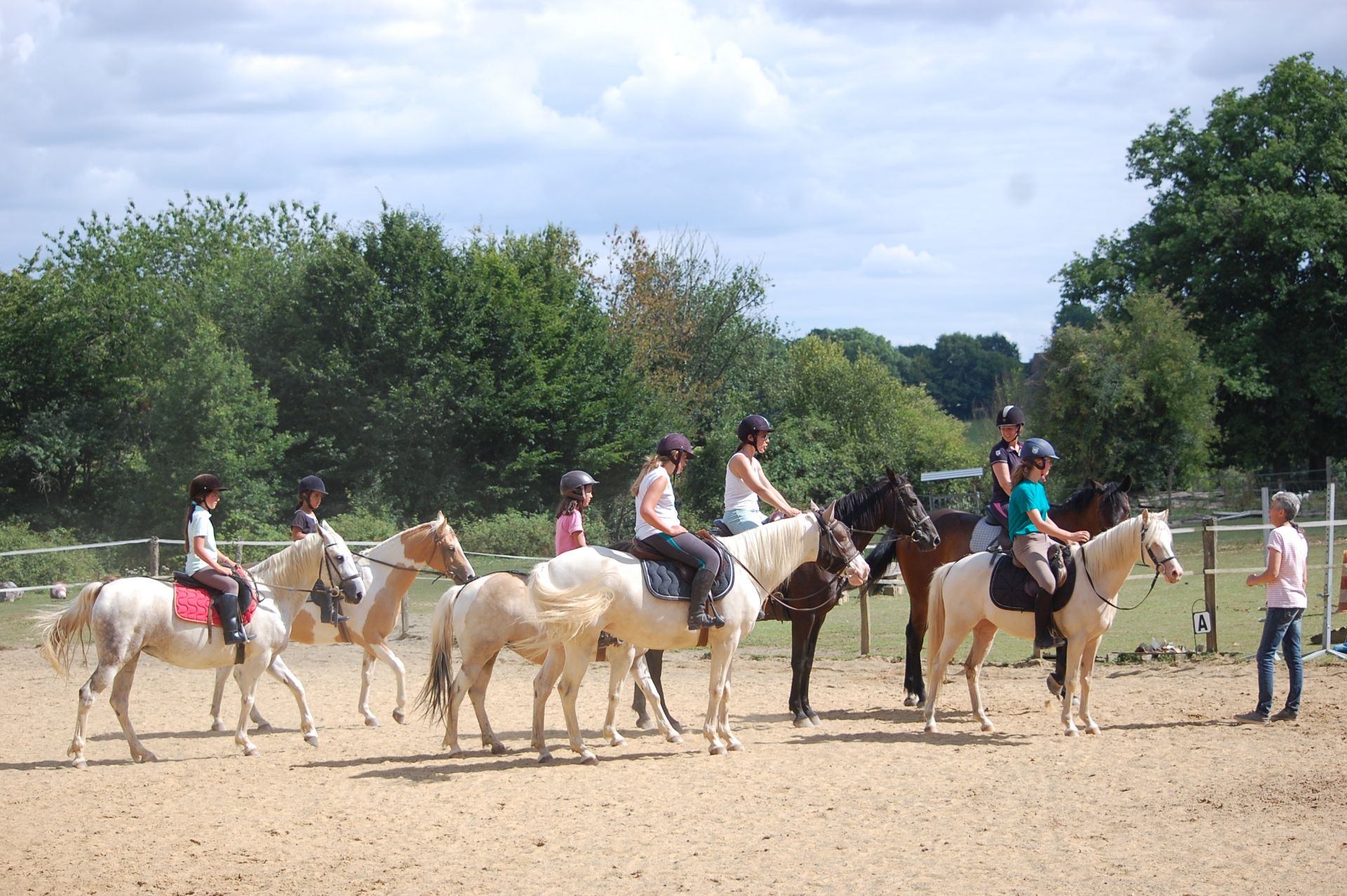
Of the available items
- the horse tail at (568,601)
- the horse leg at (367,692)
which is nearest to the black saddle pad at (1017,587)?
the horse tail at (568,601)

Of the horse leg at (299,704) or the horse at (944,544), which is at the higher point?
the horse at (944,544)

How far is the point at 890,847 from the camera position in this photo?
6418 millimetres

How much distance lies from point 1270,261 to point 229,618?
1443 inches

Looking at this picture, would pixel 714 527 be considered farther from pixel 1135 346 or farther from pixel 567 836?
pixel 1135 346

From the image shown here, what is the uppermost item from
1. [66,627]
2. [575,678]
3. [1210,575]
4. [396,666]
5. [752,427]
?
[752,427]

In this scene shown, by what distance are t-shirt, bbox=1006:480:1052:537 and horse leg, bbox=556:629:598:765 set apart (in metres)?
3.55

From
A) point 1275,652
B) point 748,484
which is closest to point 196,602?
point 748,484

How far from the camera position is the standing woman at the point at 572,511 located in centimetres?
996

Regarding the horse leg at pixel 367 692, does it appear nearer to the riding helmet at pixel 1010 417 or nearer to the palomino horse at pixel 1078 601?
the palomino horse at pixel 1078 601

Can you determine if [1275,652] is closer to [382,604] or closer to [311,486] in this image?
[382,604]

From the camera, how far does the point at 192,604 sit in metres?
9.32

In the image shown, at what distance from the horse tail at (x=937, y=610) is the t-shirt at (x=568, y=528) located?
3.11m

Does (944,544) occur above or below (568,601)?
above

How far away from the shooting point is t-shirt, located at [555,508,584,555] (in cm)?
1027
